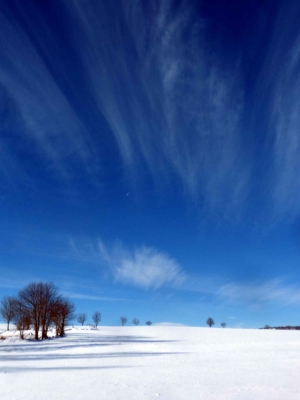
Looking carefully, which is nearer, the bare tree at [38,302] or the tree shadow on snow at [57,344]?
the tree shadow on snow at [57,344]

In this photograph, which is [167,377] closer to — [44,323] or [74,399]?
[74,399]

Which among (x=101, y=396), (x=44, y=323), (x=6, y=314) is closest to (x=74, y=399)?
(x=101, y=396)

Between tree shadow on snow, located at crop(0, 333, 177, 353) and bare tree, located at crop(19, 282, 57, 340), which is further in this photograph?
bare tree, located at crop(19, 282, 57, 340)

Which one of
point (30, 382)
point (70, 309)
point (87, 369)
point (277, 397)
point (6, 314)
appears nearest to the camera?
point (277, 397)

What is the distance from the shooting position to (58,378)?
15.5 m

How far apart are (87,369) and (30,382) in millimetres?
4671

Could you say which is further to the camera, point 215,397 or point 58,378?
point 58,378

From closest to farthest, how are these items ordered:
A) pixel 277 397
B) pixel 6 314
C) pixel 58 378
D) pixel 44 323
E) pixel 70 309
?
pixel 277 397
pixel 58 378
pixel 44 323
pixel 70 309
pixel 6 314

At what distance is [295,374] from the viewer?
1602 cm

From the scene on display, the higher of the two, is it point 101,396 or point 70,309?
point 70,309

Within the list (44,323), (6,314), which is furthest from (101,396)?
(6,314)

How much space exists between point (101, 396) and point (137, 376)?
192 inches

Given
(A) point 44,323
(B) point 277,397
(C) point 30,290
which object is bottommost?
(B) point 277,397

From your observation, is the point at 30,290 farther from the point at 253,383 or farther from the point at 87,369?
the point at 253,383
